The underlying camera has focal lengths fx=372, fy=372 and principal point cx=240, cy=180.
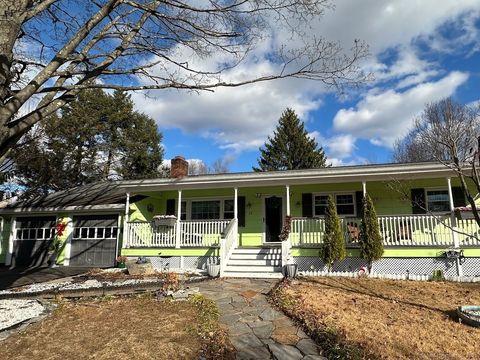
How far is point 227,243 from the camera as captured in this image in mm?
11805

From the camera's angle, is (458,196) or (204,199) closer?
(458,196)

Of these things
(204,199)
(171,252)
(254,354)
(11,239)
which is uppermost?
(204,199)

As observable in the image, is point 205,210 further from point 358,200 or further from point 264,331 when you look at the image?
point 264,331

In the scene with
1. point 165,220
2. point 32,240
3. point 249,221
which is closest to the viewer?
point 165,220

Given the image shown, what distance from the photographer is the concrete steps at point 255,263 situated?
35.7 ft

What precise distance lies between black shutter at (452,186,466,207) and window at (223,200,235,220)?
774cm

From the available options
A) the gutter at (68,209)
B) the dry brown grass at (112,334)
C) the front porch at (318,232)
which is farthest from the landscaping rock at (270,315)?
the gutter at (68,209)

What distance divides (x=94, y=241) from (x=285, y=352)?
11940mm

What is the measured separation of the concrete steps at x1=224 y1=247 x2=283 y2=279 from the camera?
429 inches

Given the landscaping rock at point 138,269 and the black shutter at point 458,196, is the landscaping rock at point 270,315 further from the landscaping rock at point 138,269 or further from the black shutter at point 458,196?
the black shutter at point 458,196

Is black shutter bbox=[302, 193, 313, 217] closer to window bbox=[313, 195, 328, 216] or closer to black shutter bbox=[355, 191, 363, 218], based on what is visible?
window bbox=[313, 195, 328, 216]

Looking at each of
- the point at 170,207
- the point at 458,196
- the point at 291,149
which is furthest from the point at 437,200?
the point at 291,149

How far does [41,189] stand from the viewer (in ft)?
96.6

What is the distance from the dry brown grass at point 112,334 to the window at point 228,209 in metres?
7.21
